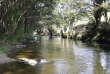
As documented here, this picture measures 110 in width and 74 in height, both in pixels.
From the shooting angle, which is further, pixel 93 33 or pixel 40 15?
pixel 40 15

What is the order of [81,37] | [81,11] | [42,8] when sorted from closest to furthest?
1. [42,8]
2. [81,11]
3. [81,37]

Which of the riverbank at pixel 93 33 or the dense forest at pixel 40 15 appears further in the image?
the riverbank at pixel 93 33

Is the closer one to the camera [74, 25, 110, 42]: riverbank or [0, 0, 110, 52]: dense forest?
[0, 0, 110, 52]: dense forest

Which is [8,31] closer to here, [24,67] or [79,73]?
[24,67]

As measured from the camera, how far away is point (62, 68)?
10539 mm

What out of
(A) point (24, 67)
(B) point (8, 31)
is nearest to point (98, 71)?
(A) point (24, 67)

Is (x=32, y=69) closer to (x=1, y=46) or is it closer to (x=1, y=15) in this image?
(x=1, y=46)

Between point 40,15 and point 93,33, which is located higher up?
point 40,15

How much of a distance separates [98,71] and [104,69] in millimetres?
748

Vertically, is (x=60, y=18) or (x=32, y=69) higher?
(x=60, y=18)

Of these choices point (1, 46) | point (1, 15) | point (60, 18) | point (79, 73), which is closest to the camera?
point (79, 73)

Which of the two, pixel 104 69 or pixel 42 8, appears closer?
pixel 104 69

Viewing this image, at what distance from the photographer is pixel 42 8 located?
31703 mm

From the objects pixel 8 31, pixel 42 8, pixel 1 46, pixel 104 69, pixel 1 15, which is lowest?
pixel 104 69
